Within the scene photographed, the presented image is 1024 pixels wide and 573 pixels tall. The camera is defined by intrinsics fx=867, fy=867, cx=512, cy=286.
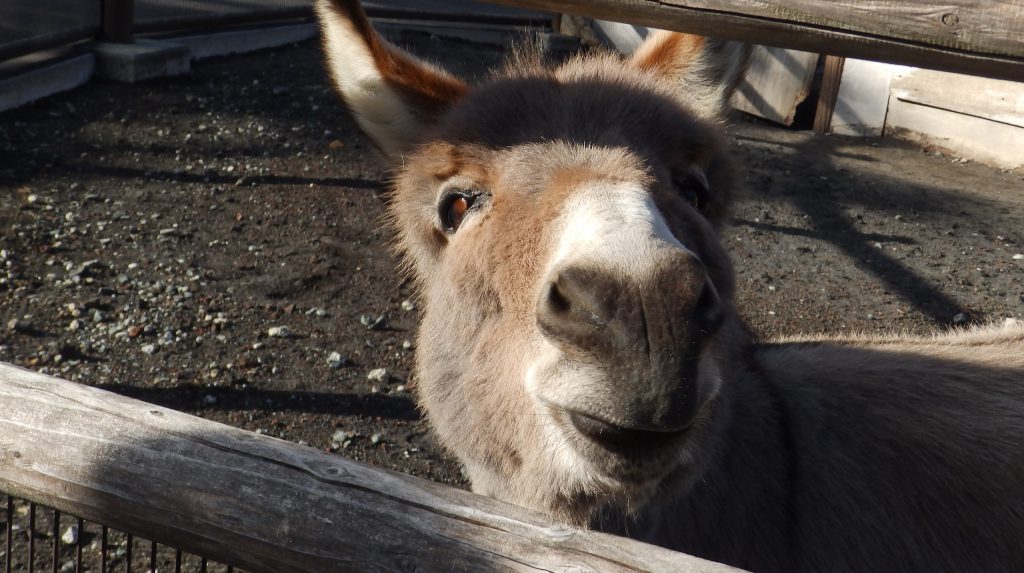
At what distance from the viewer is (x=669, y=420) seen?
5.55ft

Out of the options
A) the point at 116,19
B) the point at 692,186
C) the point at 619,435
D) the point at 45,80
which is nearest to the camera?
the point at 619,435

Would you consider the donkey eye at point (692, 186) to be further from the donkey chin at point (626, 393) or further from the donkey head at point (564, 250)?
the donkey chin at point (626, 393)

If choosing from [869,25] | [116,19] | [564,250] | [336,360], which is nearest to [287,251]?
[336,360]

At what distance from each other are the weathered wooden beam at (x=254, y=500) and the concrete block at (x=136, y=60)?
762 centimetres

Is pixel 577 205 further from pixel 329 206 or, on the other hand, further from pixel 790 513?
pixel 329 206

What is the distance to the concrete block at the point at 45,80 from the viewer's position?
25.3 feet

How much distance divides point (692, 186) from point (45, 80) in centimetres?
760

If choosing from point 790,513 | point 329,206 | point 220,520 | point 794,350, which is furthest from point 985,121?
point 220,520

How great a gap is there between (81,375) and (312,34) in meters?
8.06

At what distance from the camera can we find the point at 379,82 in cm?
268

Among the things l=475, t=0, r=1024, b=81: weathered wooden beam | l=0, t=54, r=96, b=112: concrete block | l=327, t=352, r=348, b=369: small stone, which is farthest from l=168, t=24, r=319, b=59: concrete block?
l=475, t=0, r=1024, b=81: weathered wooden beam

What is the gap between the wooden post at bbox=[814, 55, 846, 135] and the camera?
32.3ft

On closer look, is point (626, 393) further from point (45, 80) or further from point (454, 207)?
point (45, 80)

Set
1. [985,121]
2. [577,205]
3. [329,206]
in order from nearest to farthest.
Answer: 1. [577,205]
2. [329,206]
3. [985,121]
